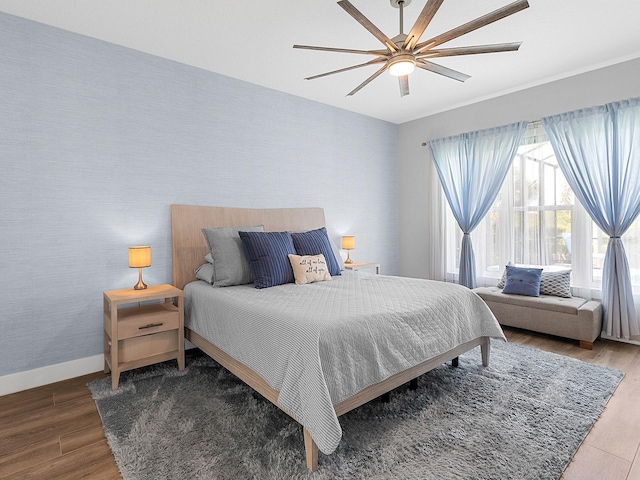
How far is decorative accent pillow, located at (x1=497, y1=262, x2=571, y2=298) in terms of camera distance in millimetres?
3680

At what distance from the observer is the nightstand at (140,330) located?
8.26ft

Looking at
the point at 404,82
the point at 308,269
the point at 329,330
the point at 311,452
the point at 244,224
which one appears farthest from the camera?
the point at 244,224

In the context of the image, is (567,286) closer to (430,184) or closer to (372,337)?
(430,184)

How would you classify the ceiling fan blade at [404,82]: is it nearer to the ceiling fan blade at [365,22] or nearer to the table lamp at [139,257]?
the ceiling fan blade at [365,22]

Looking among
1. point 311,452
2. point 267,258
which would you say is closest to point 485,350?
point 311,452

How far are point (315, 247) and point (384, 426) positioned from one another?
1.80 m

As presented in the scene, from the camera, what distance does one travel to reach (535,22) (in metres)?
2.69

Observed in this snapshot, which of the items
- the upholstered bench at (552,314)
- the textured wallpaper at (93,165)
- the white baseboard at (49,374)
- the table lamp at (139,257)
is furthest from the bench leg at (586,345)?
the white baseboard at (49,374)

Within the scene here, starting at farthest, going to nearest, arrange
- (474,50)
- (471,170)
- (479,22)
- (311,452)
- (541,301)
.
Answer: (471,170) → (541,301) → (474,50) → (479,22) → (311,452)

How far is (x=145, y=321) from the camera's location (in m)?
2.62

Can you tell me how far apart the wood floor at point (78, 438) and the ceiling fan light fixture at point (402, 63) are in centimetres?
237

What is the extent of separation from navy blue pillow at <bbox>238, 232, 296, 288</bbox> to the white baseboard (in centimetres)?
146

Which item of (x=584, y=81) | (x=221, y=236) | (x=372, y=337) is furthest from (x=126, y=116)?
(x=584, y=81)

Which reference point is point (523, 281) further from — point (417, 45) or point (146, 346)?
point (146, 346)
